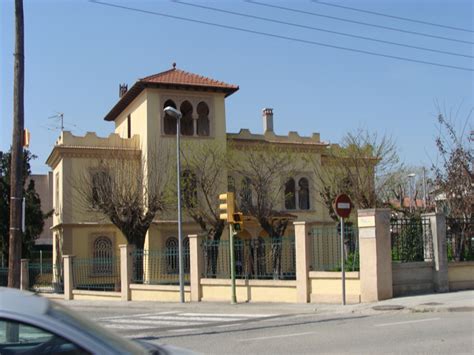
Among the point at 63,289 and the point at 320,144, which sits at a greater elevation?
the point at 320,144

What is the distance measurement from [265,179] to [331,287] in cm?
1740

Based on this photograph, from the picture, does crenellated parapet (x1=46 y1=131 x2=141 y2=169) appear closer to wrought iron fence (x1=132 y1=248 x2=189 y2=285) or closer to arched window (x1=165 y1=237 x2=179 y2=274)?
wrought iron fence (x1=132 y1=248 x2=189 y2=285)

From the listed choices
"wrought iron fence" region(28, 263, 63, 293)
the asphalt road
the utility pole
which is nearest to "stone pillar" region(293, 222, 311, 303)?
the asphalt road

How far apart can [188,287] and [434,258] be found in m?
8.71

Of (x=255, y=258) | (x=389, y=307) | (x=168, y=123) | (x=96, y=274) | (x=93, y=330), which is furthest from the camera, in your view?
(x=168, y=123)

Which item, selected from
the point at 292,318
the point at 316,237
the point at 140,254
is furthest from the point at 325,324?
the point at 140,254

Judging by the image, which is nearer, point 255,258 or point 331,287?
point 331,287

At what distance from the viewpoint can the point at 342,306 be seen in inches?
670

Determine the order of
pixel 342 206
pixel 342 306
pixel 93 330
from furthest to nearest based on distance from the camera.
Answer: pixel 342 206, pixel 342 306, pixel 93 330

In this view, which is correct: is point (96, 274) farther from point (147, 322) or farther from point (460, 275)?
point (460, 275)

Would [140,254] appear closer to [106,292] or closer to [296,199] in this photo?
[106,292]

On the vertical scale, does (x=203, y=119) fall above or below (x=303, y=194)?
above

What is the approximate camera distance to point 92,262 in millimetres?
26484

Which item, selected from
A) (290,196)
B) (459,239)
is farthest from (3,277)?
(459,239)
